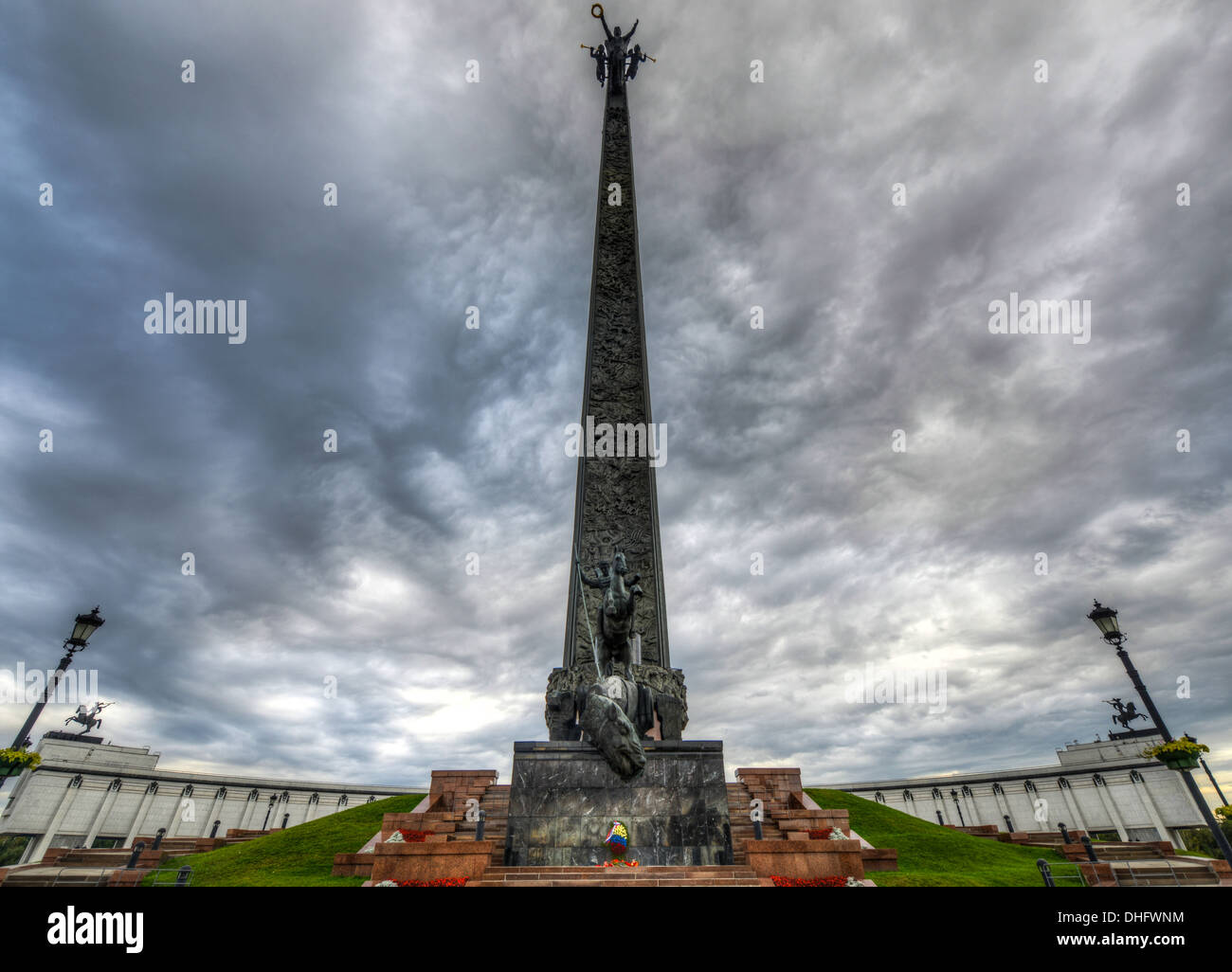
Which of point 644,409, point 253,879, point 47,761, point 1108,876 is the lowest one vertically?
point 1108,876

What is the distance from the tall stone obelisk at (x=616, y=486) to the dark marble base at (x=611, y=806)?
2498 millimetres

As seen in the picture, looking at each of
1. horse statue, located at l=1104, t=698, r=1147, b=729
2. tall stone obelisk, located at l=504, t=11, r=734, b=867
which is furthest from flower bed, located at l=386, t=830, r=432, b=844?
horse statue, located at l=1104, t=698, r=1147, b=729

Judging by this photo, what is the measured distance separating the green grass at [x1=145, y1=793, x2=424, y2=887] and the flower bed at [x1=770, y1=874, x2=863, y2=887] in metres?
7.51

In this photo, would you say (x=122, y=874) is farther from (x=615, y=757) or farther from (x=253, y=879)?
(x=615, y=757)

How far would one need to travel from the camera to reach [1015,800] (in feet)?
96.6

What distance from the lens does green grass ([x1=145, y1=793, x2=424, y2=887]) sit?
10773 millimetres

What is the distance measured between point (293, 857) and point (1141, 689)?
18.8m

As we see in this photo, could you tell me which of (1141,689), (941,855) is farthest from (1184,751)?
(941,855)

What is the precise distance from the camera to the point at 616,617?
38.6 feet

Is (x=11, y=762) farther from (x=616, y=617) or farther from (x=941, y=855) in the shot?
→ (x=941, y=855)

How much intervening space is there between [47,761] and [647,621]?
112 ft

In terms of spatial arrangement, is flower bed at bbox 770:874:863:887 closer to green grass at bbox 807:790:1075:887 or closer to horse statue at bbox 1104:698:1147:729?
green grass at bbox 807:790:1075:887

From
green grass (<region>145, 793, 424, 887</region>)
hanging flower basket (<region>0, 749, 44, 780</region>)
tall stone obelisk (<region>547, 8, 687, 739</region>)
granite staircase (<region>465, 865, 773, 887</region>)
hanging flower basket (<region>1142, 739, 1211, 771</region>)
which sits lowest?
granite staircase (<region>465, 865, 773, 887</region>)
